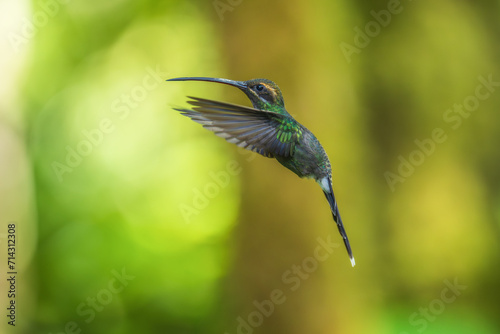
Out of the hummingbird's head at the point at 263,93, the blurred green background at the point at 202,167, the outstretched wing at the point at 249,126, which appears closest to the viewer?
the outstretched wing at the point at 249,126

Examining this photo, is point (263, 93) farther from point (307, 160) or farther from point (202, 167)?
point (202, 167)

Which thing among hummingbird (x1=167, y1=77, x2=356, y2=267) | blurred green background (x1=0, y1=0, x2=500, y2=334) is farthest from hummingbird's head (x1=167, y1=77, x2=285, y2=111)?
blurred green background (x1=0, y1=0, x2=500, y2=334)

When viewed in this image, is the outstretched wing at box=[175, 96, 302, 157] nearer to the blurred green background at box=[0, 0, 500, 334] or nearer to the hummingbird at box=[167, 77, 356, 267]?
the hummingbird at box=[167, 77, 356, 267]

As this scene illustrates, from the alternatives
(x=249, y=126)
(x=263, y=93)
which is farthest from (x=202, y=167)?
(x=249, y=126)

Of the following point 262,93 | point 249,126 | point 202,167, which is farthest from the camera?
point 202,167

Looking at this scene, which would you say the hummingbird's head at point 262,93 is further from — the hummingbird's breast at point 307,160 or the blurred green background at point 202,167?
the blurred green background at point 202,167

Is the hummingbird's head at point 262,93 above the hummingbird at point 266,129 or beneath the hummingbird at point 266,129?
above

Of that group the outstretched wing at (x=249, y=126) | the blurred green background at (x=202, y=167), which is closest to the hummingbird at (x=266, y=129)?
the outstretched wing at (x=249, y=126)
